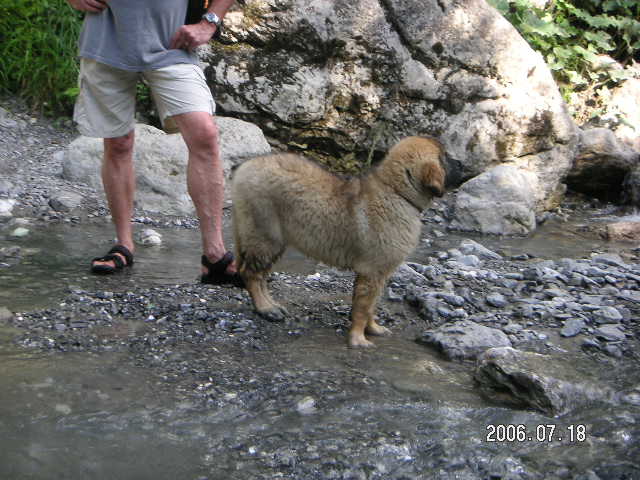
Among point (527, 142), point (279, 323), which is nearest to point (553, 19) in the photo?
point (527, 142)

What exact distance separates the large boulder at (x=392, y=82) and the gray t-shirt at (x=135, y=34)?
157 inches

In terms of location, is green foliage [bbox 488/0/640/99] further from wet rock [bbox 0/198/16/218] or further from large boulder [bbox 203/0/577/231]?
wet rock [bbox 0/198/16/218]

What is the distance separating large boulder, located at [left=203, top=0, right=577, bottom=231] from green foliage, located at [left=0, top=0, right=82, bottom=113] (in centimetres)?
232

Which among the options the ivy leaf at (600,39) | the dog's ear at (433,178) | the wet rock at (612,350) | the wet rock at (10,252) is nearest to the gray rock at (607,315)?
A: the wet rock at (612,350)

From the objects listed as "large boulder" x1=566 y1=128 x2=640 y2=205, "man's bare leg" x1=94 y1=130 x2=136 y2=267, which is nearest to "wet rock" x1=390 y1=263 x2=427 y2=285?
"man's bare leg" x1=94 y1=130 x2=136 y2=267

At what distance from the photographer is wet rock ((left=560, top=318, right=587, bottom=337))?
489cm

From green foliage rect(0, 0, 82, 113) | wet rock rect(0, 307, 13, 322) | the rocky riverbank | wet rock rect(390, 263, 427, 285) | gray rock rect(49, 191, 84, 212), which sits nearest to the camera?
the rocky riverbank

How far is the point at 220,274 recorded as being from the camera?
5.18 metres

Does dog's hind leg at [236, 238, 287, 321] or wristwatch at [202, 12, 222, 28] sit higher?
wristwatch at [202, 12, 222, 28]

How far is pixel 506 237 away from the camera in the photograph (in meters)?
8.21

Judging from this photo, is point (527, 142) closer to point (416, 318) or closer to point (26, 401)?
point (416, 318)

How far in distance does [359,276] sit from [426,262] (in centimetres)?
235

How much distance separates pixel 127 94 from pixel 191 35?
2.35 ft

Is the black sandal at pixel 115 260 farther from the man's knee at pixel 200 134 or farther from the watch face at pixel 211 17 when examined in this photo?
the watch face at pixel 211 17
